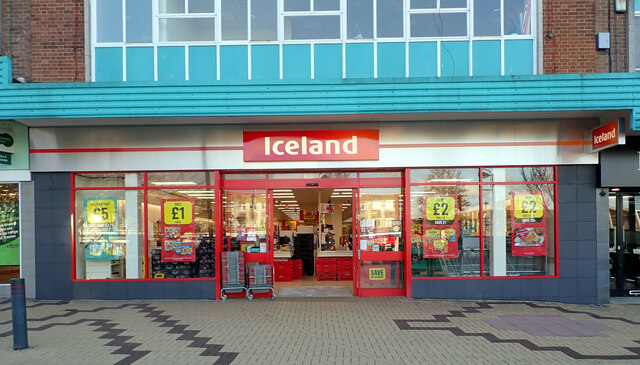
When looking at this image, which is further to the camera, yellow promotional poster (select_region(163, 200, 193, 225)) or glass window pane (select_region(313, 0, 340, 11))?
yellow promotional poster (select_region(163, 200, 193, 225))

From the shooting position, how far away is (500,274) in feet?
37.8

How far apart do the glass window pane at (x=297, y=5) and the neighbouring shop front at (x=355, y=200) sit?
2611 mm

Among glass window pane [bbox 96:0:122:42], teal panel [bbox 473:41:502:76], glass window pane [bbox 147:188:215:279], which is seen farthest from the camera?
glass window pane [bbox 147:188:215:279]

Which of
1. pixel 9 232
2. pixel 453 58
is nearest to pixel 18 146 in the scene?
pixel 9 232

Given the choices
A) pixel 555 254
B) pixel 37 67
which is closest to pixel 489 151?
pixel 555 254

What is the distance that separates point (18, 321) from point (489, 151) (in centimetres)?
935

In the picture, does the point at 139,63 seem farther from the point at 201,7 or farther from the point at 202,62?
the point at 201,7

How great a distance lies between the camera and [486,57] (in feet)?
37.1

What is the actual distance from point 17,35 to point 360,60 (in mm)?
7650

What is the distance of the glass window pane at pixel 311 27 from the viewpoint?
11430mm

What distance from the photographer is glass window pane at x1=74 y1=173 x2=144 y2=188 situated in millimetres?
11742

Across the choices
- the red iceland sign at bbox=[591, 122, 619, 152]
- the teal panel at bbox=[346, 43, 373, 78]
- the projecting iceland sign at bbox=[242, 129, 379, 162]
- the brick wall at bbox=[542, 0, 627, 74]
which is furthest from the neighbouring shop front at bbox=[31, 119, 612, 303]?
the brick wall at bbox=[542, 0, 627, 74]

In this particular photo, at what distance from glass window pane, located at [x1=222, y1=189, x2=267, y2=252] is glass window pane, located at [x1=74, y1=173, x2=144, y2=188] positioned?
205 centimetres

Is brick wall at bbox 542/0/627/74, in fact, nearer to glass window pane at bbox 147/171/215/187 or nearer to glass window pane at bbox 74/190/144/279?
glass window pane at bbox 147/171/215/187
